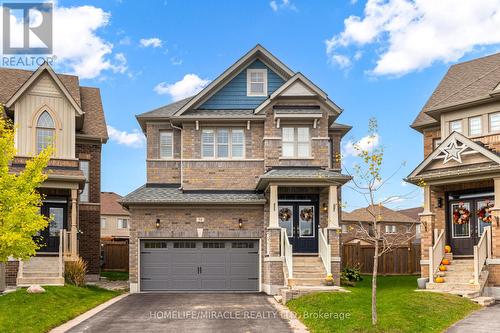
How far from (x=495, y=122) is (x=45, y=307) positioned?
17272 millimetres

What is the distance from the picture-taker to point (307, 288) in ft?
80.0

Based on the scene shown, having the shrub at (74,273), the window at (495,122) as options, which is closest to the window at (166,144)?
the shrub at (74,273)

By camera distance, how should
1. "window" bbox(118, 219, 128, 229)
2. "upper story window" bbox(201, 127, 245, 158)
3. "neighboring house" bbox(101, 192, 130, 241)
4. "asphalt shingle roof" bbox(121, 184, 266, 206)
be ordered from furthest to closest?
"window" bbox(118, 219, 128, 229)
"neighboring house" bbox(101, 192, 130, 241)
"upper story window" bbox(201, 127, 245, 158)
"asphalt shingle roof" bbox(121, 184, 266, 206)

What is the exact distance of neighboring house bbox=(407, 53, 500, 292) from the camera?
80.6 feet

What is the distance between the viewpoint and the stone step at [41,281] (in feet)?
86.7

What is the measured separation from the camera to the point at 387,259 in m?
36.5

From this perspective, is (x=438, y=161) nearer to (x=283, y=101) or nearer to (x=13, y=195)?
(x=283, y=101)

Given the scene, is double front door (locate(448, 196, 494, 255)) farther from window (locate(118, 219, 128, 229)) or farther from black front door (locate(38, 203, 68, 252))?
window (locate(118, 219, 128, 229))

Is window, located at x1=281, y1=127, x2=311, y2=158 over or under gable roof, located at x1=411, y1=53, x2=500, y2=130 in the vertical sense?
under

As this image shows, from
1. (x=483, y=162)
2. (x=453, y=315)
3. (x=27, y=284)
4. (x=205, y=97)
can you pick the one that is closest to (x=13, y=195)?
(x=27, y=284)

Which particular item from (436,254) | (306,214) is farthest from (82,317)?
(436,254)

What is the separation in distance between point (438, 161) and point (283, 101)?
717 centimetres

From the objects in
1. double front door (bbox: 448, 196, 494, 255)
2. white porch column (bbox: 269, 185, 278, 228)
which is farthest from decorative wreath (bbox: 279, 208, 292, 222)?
double front door (bbox: 448, 196, 494, 255)

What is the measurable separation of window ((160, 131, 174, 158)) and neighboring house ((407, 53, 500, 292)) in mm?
10621
